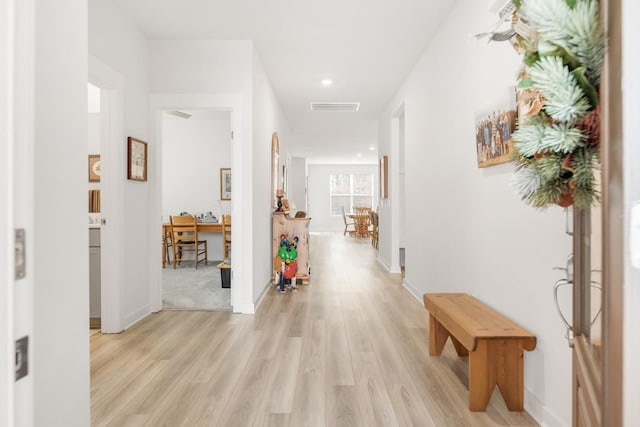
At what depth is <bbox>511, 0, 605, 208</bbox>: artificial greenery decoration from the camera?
0.52 metres

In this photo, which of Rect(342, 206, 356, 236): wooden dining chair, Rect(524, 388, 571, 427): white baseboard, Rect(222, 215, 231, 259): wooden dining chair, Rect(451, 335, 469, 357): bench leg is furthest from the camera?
Rect(342, 206, 356, 236): wooden dining chair

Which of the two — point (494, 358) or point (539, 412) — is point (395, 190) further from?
point (539, 412)

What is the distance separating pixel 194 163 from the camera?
286 inches

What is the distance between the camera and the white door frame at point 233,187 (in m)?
3.71

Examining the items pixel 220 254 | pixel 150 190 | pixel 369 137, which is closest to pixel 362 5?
pixel 150 190

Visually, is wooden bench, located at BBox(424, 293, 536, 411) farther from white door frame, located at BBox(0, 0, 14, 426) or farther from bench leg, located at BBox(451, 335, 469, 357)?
white door frame, located at BBox(0, 0, 14, 426)

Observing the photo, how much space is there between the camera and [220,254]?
278 inches

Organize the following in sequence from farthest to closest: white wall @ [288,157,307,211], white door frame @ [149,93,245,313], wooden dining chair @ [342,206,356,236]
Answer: wooden dining chair @ [342,206,356,236]
white wall @ [288,157,307,211]
white door frame @ [149,93,245,313]

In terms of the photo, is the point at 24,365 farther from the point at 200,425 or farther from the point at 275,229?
the point at 275,229

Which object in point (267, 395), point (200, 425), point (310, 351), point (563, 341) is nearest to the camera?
point (563, 341)

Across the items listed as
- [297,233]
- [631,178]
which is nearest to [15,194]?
[631,178]

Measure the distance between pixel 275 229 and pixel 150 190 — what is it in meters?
1.80

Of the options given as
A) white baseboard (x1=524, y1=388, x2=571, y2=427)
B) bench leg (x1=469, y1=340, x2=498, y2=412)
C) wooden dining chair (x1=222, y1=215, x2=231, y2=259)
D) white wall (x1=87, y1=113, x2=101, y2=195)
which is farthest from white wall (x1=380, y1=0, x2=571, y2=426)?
white wall (x1=87, y1=113, x2=101, y2=195)

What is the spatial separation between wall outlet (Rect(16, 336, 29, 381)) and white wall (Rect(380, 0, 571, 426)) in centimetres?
108
